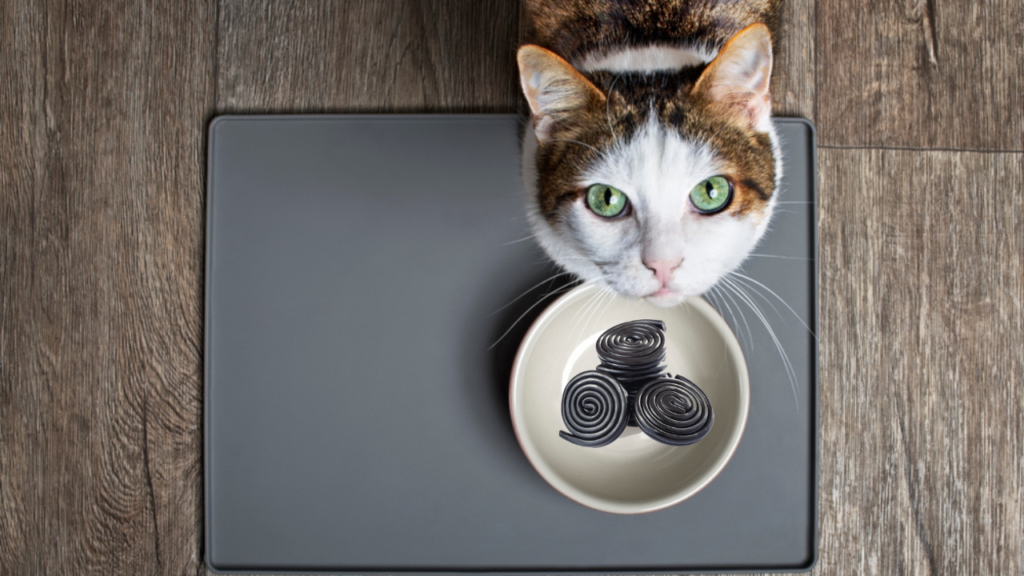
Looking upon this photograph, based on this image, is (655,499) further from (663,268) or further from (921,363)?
(921,363)

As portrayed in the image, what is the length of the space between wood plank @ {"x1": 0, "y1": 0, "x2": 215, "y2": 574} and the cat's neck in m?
0.65

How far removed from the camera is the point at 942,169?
3.14 feet

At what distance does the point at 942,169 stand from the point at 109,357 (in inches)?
54.4

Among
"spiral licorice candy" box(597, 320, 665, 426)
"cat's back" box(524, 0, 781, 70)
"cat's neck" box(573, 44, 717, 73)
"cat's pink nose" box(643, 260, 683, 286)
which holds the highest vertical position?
"cat's back" box(524, 0, 781, 70)

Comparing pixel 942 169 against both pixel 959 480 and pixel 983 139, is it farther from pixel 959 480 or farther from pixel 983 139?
pixel 959 480

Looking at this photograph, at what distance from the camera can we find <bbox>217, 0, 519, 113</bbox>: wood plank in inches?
37.3

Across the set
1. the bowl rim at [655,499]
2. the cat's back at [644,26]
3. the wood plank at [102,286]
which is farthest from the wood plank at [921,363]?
the wood plank at [102,286]

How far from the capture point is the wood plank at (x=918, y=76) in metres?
0.95

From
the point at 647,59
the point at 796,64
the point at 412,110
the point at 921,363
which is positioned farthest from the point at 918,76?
the point at 412,110

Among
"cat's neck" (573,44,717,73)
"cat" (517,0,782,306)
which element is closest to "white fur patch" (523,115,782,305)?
"cat" (517,0,782,306)

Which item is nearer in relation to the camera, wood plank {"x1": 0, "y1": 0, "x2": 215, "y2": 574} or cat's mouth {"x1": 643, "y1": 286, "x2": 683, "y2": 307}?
cat's mouth {"x1": 643, "y1": 286, "x2": 683, "y2": 307}

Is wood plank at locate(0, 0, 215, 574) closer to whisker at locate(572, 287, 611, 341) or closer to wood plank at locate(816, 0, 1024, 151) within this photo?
whisker at locate(572, 287, 611, 341)

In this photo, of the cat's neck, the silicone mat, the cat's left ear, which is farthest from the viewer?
the silicone mat

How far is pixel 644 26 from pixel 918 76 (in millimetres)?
555
